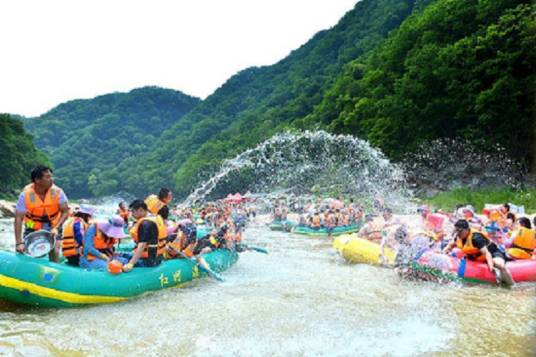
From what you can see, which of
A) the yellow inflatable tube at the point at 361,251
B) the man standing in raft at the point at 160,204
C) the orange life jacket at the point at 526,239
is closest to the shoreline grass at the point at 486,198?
the orange life jacket at the point at 526,239

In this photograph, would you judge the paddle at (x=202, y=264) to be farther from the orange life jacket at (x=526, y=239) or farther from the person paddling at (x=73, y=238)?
the orange life jacket at (x=526, y=239)

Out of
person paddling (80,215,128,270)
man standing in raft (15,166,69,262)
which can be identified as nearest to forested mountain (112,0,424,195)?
person paddling (80,215,128,270)

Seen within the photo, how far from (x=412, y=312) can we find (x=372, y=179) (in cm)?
2456

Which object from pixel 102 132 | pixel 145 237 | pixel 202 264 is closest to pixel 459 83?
pixel 202 264

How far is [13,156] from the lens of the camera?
1870 inches

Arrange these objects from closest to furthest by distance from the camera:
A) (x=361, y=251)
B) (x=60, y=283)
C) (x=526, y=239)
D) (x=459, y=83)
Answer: (x=60, y=283)
(x=526, y=239)
(x=361, y=251)
(x=459, y=83)

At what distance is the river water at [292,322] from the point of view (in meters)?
4.58

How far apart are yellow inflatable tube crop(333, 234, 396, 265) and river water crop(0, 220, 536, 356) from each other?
3.85 ft

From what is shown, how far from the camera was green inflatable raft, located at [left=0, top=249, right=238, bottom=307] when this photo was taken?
5648 mm

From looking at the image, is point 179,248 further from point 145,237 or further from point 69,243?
point 69,243

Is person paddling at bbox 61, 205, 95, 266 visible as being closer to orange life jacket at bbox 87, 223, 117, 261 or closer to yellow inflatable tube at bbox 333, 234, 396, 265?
orange life jacket at bbox 87, 223, 117, 261

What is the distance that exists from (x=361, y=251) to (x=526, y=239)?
3046mm

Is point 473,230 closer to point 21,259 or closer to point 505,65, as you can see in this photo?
point 21,259

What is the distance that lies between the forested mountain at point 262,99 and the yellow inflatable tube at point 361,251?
52.3 m
